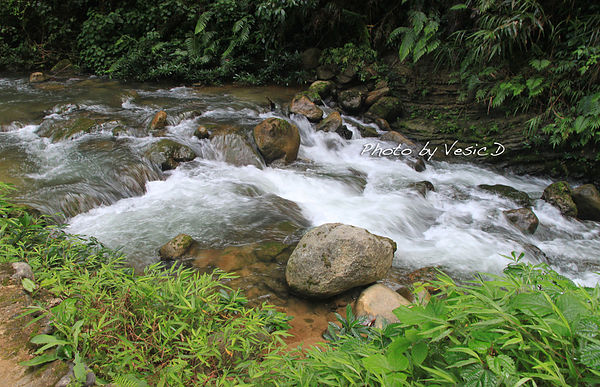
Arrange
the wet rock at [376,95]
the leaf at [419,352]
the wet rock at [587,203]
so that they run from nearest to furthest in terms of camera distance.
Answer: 1. the leaf at [419,352]
2. the wet rock at [587,203]
3. the wet rock at [376,95]

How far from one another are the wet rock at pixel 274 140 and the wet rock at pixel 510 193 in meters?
3.77

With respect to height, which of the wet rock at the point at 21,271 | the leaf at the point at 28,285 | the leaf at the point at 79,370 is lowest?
the wet rock at the point at 21,271

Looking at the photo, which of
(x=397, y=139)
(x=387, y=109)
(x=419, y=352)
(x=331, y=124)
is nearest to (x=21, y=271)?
(x=419, y=352)

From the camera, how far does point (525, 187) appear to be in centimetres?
707

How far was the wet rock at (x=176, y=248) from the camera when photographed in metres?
3.99

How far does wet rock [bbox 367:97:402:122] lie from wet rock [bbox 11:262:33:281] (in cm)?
803

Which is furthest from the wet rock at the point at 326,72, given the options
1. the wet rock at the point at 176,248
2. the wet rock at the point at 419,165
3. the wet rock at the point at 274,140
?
the wet rock at the point at 176,248

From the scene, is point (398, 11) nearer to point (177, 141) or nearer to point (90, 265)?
point (177, 141)

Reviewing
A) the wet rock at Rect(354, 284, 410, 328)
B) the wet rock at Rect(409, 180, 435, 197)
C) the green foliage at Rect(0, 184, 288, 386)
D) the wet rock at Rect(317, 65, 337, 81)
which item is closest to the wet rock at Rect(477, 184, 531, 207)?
the wet rock at Rect(409, 180, 435, 197)

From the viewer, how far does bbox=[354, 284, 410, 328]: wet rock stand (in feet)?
9.83

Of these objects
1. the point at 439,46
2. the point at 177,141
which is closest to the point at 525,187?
the point at 439,46

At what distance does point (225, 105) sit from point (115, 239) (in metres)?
5.42

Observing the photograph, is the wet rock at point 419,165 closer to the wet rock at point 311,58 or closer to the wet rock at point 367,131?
the wet rock at point 367,131

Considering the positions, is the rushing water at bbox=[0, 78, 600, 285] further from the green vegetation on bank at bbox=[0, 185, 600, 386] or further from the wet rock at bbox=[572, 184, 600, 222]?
the green vegetation on bank at bbox=[0, 185, 600, 386]
